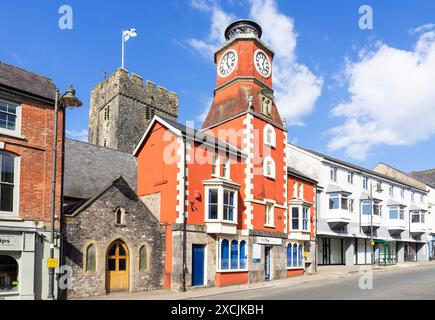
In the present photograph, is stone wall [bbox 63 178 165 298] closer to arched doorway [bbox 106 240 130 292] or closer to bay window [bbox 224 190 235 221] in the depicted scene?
arched doorway [bbox 106 240 130 292]

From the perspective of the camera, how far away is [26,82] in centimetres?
1831

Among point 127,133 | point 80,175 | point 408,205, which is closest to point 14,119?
point 80,175

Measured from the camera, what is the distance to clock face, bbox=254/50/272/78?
31750 millimetres

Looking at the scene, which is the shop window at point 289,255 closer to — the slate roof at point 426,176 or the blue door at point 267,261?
the blue door at point 267,261

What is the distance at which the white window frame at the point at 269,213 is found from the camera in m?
28.8

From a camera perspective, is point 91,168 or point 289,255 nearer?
point 91,168

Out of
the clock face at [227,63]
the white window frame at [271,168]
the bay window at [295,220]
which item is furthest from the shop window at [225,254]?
the clock face at [227,63]

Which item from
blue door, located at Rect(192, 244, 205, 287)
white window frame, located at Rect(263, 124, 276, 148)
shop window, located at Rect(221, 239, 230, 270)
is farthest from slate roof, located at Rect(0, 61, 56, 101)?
white window frame, located at Rect(263, 124, 276, 148)

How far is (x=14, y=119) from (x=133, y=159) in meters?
16.3

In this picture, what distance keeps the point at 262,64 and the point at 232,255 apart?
50.4ft

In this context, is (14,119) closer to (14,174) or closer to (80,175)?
(14,174)

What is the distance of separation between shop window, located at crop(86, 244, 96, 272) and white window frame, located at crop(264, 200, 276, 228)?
42.5 ft

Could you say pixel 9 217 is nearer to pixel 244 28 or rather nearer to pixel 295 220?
pixel 295 220

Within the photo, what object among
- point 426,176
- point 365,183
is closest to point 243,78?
point 365,183
